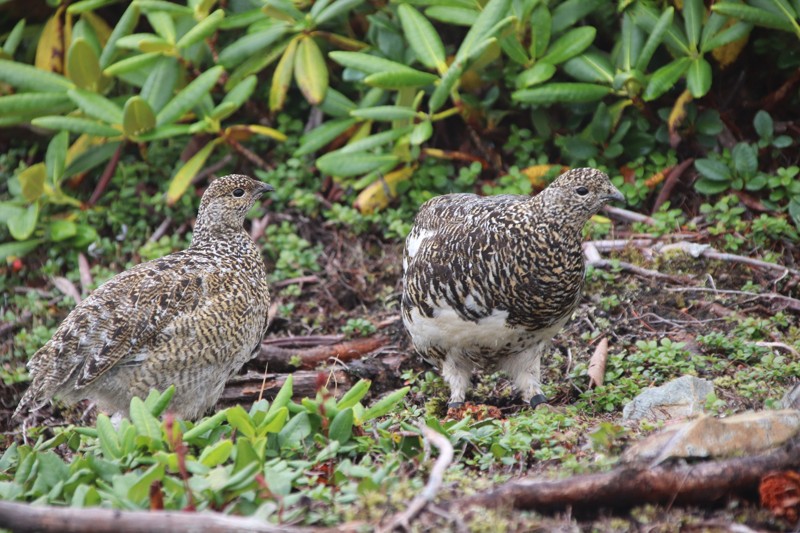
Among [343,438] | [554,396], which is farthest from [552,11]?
[343,438]

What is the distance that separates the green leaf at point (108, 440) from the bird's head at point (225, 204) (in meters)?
2.00

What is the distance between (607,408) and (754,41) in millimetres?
3224

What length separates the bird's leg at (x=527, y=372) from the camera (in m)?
4.95

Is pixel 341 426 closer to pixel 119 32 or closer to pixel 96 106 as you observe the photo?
pixel 96 106

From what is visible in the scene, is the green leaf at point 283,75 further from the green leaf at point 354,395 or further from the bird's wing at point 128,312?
the green leaf at point 354,395

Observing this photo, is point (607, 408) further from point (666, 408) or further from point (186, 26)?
point (186, 26)

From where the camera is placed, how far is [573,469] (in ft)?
10.9

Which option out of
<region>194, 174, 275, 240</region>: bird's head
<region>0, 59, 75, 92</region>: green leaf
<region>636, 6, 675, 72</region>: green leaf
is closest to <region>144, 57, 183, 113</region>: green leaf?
<region>0, 59, 75, 92</region>: green leaf

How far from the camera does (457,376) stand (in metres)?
5.05

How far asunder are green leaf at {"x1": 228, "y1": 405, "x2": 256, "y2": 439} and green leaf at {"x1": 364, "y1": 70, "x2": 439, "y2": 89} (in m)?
3.10

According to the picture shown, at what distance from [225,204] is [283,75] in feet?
5.71

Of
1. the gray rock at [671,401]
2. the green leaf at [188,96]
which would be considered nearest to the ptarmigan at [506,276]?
the gray rock at [671,401]

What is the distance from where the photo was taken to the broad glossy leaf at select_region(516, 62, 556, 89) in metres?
6.24

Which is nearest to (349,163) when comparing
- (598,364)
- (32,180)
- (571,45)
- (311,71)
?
(311,71)
